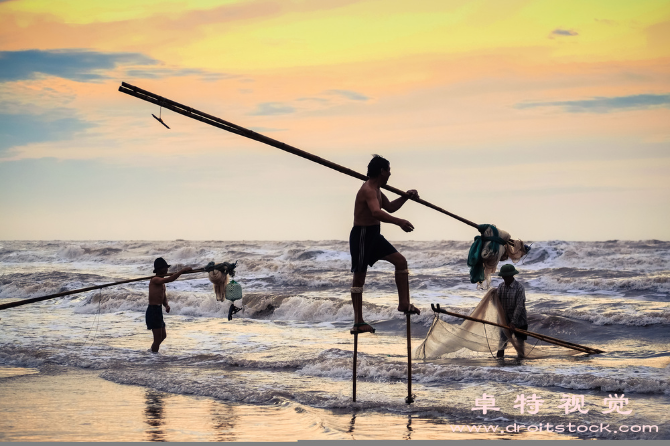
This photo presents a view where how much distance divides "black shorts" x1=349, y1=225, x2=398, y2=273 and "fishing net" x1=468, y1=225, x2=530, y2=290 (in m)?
1.18

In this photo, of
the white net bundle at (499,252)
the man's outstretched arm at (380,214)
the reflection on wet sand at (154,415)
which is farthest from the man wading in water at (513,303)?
the reflection on wet sand at (154,415)

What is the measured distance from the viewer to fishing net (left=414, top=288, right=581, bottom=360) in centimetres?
905

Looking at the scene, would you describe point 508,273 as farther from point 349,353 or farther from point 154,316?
point 154,316

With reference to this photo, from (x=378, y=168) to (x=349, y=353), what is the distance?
4448mm

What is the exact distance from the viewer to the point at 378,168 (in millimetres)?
6254

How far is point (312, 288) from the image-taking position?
2369cm

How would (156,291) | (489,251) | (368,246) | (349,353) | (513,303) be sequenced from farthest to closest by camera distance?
(349,353), (156,291), (513,303), (489,251), (368,246)

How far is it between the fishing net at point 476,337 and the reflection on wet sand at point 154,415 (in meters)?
3.30

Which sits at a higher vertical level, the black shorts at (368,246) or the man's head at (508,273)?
the black shorts at (368,246)

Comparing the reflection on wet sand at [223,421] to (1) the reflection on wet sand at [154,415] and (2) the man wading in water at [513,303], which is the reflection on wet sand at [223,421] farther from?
(2) the man wading in water at [513,303]

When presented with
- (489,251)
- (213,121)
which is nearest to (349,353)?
(489,251)

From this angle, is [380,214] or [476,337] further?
[476,337]

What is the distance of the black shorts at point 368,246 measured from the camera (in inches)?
249

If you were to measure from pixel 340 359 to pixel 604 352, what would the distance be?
4077mm
